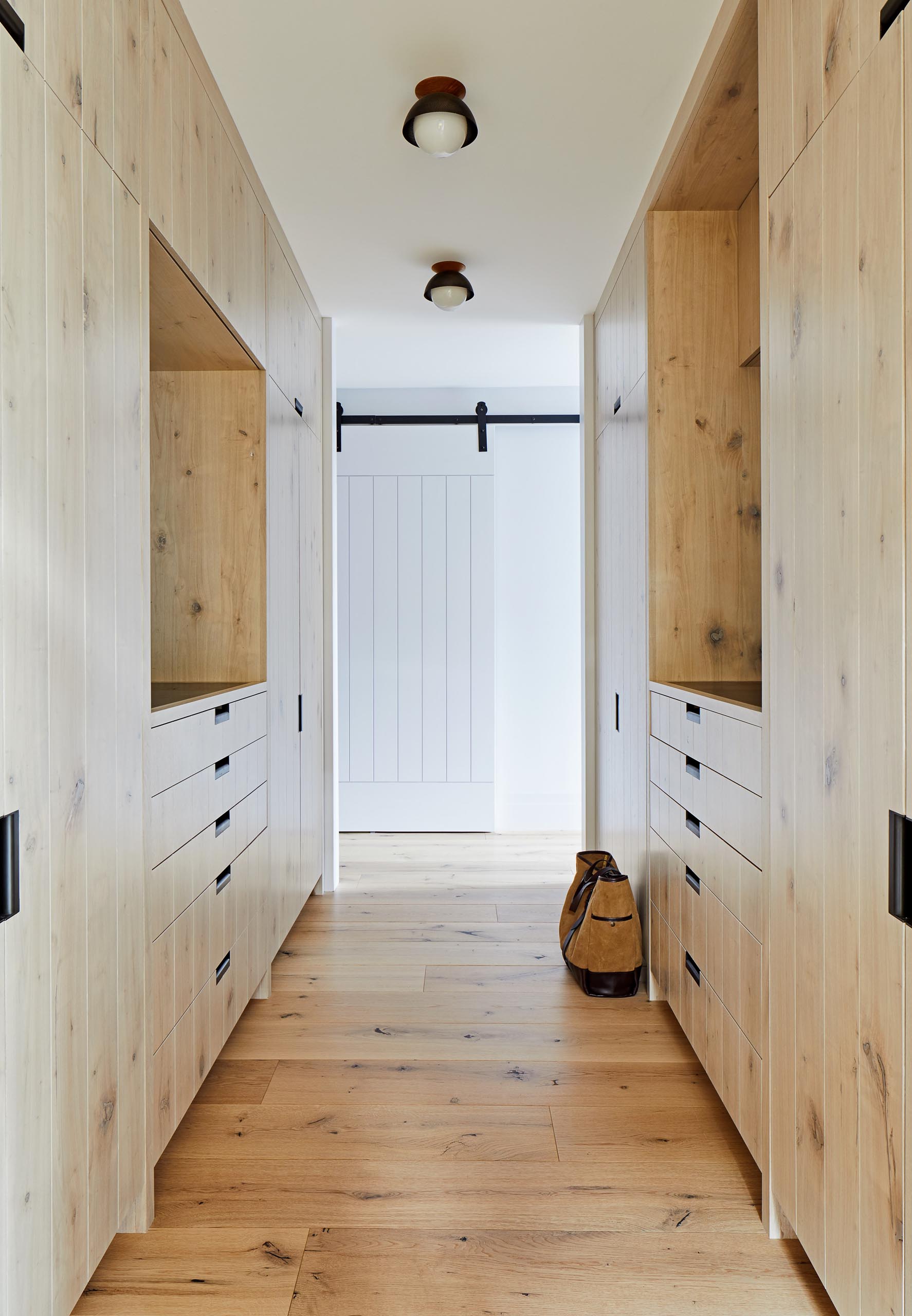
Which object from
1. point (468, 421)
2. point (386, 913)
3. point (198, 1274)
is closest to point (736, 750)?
point (198, 1274)

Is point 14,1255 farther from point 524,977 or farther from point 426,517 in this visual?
point 426,517

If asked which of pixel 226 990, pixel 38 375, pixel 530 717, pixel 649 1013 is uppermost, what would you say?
pixel 38 375

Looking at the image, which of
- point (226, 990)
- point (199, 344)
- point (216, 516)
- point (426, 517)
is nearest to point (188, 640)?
point (216, 516)

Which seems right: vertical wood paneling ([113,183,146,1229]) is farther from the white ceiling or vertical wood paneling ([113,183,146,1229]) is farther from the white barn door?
the white barn door

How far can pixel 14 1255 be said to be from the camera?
1.11m

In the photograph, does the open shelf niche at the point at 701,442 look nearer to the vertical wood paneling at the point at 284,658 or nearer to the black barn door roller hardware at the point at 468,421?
→ the vertical wood paneling at the point at 284,658

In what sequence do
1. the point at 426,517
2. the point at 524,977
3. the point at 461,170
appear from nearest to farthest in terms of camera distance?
the point at 461,170 < the point at 524,977 < the point at 426,517

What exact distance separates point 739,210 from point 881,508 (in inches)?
72.8

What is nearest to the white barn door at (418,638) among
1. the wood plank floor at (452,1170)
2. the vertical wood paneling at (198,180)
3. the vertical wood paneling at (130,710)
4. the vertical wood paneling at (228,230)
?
the wood plank floor at (452,1170)

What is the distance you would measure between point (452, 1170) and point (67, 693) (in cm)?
125

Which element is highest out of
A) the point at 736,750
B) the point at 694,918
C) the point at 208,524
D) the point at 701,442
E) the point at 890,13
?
the point at 890,13

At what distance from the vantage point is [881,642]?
1.09 m

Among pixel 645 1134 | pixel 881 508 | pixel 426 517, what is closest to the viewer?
pixel 881 508

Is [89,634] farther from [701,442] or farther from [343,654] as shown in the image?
[343,654]
